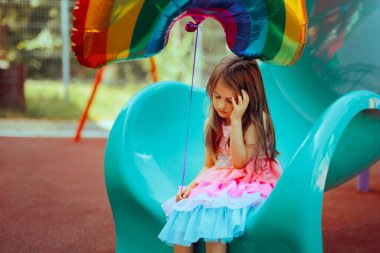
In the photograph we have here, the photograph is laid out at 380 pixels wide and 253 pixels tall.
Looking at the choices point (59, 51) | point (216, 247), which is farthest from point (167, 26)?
point (59, 51)

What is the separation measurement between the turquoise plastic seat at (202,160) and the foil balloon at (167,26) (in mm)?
305

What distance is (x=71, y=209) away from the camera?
117 inches

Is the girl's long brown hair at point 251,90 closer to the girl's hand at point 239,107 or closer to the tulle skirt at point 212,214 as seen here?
the girl's hand at point 239,107

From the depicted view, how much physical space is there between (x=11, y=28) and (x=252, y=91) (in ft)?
21.5

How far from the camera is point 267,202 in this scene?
64.6 inches

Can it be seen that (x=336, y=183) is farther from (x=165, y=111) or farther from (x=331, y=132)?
(x=165, y=111)

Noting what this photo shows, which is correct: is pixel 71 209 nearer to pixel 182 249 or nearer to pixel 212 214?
pixel 182 249

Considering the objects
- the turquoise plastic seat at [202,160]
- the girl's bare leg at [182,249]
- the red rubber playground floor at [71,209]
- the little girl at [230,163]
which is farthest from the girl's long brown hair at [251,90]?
the red rubber playground floor at [71,209]

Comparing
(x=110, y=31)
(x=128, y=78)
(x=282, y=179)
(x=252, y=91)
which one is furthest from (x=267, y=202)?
(x=128, y=78)

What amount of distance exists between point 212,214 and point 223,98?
384 mm

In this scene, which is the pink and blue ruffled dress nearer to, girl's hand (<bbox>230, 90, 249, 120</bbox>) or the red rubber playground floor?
girl's hand (<bbox>230, 90, 249, 120</bbox>)

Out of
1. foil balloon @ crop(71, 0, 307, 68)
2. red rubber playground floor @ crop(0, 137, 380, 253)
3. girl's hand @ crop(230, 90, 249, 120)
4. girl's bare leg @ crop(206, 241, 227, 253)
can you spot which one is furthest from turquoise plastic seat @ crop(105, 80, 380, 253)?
red rubber playground floor @ crop(0, 137, 380, 253)

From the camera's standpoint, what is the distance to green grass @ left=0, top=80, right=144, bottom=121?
673 centimetres

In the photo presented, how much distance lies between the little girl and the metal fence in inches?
227
